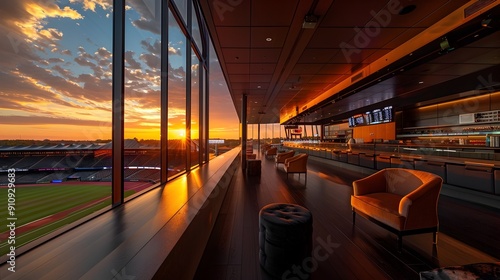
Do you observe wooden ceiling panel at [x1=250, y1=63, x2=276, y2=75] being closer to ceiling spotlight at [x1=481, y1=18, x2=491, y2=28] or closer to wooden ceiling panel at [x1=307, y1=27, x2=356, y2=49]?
wooden ceiling panel at [x1=307, y1=27, x2=356, y2=49]

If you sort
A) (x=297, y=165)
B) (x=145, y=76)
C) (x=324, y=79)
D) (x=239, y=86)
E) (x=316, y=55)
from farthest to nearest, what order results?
1. (x=239, y=86)
2. (x=324, y=79)
3. (x=297, y=165)
4. (x=316, y=55)
5. (x=145, y=76)

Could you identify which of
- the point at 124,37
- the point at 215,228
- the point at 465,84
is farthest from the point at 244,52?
the point at 465,84

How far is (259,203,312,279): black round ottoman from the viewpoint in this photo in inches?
78.8

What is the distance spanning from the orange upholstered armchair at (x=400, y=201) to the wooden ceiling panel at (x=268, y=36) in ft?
10.1

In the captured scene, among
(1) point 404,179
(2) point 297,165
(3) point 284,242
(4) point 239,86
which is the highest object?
(4) point 239,86

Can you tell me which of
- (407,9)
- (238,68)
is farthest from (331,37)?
(238,68)

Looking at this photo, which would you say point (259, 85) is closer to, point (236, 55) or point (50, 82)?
point (236, 55)

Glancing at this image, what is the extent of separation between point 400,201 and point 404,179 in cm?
77

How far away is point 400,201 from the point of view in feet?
8.87

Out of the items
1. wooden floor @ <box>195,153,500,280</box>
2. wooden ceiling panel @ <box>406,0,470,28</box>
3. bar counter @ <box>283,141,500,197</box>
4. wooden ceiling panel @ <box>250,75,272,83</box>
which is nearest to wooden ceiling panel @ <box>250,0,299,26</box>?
Result: wooden ceiling panel @ <box>406,0,470,28</box>

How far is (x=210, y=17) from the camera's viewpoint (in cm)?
366

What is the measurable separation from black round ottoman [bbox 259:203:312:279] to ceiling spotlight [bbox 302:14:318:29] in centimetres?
308

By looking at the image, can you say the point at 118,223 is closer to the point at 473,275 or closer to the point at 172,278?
the point at 172,278

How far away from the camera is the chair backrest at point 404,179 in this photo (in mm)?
3026
